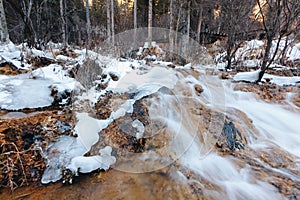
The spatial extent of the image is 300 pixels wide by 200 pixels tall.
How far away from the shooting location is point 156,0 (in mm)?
19203

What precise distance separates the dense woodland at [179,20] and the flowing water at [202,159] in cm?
173

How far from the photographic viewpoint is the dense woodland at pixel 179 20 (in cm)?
411

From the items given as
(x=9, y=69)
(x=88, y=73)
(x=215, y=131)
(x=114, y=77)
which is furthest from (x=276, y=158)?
(x=9, y=69)

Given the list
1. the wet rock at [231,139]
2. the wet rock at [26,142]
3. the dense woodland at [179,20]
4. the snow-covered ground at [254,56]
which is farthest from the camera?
the snow-covered ground at [254,56]

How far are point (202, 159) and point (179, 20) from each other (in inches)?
368

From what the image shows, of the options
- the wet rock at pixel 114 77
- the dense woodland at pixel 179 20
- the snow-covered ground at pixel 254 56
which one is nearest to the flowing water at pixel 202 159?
the wet rock at pixel 114 77

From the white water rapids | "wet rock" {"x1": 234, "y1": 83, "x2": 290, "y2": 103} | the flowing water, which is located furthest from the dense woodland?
the flowing water

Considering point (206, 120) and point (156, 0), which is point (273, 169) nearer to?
point (206, 120)

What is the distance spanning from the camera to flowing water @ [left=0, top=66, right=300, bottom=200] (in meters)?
1.93

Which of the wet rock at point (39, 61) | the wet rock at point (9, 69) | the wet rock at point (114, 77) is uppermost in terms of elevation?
the wet rock at point (39, 61)

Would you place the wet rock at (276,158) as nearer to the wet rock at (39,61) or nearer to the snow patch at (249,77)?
the snow patch at (249,77)

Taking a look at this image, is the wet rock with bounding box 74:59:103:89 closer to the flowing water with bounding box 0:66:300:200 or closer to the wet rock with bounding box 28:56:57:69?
the flowing water with bounding box 0:66:300:200

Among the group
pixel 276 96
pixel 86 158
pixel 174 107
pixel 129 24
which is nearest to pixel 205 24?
pixel 129 24

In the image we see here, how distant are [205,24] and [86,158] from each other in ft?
51.3
